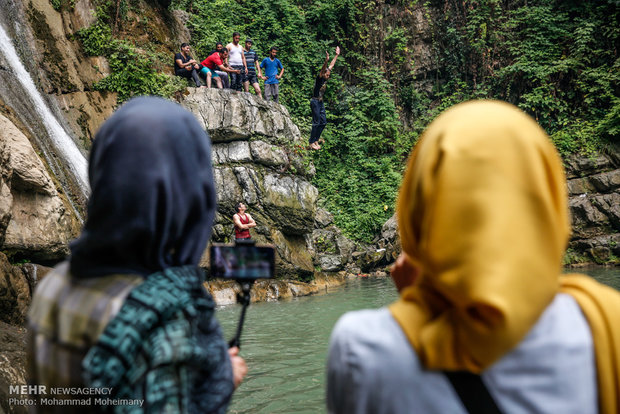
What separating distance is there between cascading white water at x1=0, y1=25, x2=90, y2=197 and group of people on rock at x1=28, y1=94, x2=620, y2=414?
29.5ft

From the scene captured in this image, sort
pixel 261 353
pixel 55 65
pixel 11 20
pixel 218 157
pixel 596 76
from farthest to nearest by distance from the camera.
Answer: pixel 596 76 < pixel 218 157 < pixel 55 65 < pixel 11 20 < pixel 261 353

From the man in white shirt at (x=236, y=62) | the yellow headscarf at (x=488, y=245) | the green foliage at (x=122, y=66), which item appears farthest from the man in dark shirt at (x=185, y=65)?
the yellow headscarf at (x=488, y=245)

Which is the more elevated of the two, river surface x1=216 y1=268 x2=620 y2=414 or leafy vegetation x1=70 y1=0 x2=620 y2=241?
leafy vegetation x1=70 y1=0 x2=620 y2=241

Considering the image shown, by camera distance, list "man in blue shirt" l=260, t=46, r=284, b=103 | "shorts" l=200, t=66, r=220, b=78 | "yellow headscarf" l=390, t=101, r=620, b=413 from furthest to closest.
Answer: "man in blue shirt" l=260, t=46, r=284, b=103
"shorts" l=200, t=66, r=220, b=78
"yellow headscarf" l=390, t=101, r=620, b=413

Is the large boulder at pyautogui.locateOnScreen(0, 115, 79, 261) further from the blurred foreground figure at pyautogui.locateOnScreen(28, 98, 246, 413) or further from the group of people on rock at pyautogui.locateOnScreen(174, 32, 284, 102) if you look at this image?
the group of people on rock at pyautogui.locateOnScreen(174, 32, 284, 102)

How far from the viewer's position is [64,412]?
1260mm

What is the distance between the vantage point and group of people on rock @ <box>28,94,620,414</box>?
0.93 m

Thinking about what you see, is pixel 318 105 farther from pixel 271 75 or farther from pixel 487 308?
pixel 487 308

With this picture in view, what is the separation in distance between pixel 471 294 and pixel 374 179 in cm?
1928

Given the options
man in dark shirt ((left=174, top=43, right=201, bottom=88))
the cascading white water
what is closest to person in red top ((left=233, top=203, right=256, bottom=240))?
the cascading white water

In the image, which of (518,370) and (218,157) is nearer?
(518,370)

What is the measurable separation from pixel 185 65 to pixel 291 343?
9.80 meters

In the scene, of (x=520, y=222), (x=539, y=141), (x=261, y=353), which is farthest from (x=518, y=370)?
(x=261, y=353)

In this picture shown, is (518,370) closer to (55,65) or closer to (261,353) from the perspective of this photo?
(261,353)
